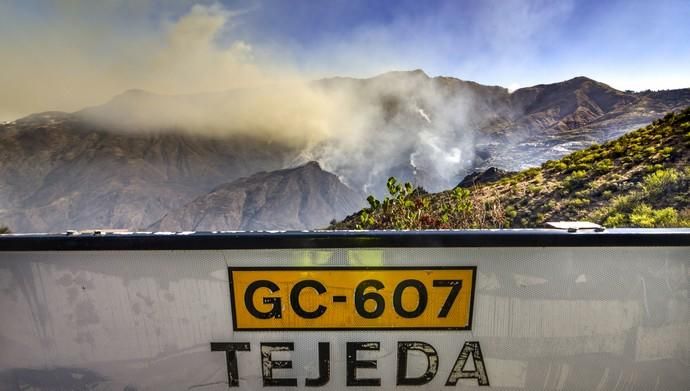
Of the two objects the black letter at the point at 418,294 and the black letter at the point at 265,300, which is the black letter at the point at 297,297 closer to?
the black letter at the point at 265,300

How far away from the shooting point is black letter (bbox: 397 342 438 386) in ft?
7.29

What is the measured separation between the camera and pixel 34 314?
2223mm

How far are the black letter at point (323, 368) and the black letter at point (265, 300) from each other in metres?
0.32

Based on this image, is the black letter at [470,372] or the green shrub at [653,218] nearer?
the black letter at [470,372]

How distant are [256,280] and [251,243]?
0.22 metres

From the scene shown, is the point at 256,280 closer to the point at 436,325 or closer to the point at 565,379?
the point at 436,325

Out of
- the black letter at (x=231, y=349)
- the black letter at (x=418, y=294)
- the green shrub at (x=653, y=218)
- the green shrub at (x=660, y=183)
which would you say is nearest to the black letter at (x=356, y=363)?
the black letter at (x=418, y=294)

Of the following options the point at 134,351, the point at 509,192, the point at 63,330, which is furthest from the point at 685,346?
the point at 509,192

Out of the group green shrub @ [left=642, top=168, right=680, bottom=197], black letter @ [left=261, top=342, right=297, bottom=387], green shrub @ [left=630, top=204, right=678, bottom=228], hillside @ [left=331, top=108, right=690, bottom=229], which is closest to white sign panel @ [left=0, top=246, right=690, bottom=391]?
black letter @ [left=261, top=342, right=297, bottom=387]

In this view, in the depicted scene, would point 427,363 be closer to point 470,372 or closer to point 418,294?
point 470,372

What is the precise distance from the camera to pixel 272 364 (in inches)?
88.4

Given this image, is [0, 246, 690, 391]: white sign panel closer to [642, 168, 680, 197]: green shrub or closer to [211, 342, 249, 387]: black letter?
[211, 342, 249, 387]: black letter

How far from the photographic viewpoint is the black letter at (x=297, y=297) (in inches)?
84.9

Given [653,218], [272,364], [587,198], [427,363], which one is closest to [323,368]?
[272,364]
